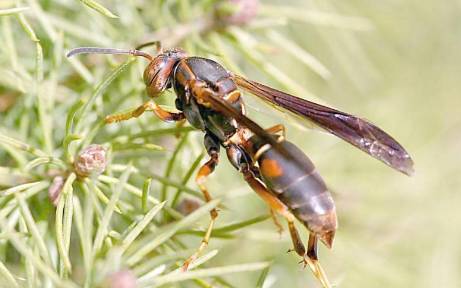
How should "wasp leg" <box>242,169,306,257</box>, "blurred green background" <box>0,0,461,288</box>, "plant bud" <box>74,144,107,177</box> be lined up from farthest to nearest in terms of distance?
1. "blurred green background" <box>0,0,461,288</box>
2. "wasp leg" <box>242,169,306,257</box>
3. "plant bud" <box>74,144,107,177</box>

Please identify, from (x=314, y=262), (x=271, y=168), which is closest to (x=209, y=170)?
(x=271, y=168)

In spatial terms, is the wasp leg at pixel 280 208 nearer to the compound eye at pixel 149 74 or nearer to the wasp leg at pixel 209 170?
the wasp leg at pixel 209 170

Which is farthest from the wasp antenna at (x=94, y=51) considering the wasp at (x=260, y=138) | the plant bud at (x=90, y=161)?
the plant bud at (x=90, y=161)

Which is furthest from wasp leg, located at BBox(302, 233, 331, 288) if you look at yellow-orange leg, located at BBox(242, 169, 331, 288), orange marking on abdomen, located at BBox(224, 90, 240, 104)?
orange marking on abdomen, located at BBox(224, 90, 240, 104)

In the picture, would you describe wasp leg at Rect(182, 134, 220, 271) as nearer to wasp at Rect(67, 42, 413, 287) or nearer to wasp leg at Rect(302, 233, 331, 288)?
wasp at Rect(67, 42, 413, 287)

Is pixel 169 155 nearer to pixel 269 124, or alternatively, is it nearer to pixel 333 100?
pixel 269 124

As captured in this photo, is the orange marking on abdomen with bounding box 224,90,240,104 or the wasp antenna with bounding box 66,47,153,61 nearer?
the wasp antenna with bounding box 66,47,153,61

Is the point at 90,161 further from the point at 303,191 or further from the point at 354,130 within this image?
the point at 354,130

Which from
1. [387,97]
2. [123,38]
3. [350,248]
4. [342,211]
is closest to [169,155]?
[123,38]

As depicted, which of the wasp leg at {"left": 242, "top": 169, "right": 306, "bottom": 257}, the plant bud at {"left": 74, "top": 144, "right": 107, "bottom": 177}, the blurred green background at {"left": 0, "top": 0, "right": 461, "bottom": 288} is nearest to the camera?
the plant bud at {"left": 74, "top": 144, "right": 107, "bottom": 177}
